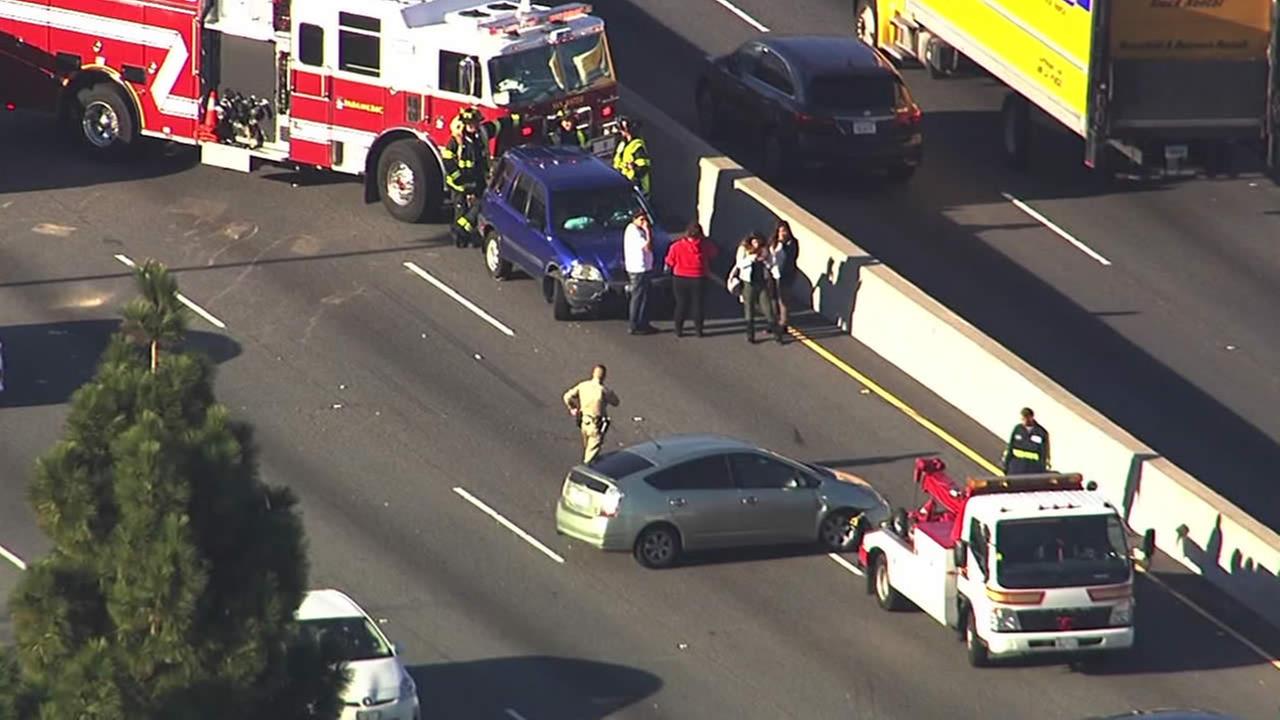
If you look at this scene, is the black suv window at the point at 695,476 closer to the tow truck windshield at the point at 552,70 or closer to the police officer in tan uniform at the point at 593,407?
the police officer in tan uniform at the point at 593,407

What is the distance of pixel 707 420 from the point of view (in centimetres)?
3195

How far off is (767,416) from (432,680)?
7.63 metres

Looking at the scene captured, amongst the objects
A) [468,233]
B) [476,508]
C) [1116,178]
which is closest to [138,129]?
[468,233]

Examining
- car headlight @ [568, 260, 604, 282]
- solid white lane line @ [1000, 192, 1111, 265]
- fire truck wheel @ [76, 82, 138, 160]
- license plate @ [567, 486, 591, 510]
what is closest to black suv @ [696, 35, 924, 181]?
solid white lane line @ [1000, 192, 1111, 265]

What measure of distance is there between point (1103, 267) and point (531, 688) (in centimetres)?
1360

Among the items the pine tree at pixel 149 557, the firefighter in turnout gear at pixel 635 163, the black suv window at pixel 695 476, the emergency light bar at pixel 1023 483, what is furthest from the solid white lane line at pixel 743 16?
the pine tree at pixel 149 557

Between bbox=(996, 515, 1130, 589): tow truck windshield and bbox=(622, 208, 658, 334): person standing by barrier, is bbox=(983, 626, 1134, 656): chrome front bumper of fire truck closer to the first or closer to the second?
bbox=(996, 515, 1130, 589): tow truck windshield

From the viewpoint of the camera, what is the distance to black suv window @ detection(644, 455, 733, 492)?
28.3m

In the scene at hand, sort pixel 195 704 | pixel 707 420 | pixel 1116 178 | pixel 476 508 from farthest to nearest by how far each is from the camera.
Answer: pixel 1116 178
pixel 707 420
pixel 476 508
pixel 195 704

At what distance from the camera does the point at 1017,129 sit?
130ft

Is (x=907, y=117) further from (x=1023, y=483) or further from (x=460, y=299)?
(x=1023, y=483)

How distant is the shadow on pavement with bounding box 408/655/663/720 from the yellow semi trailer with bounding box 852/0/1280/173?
13.4 m

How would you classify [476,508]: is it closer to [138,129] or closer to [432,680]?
[432,680]

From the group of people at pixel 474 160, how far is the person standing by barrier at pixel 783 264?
2.24m
